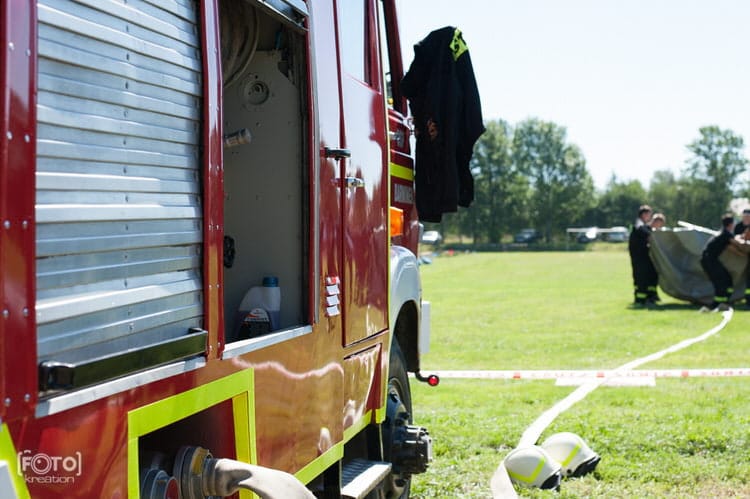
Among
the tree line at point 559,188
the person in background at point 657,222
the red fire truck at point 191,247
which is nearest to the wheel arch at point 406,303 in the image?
the red fire truck at point 191,247

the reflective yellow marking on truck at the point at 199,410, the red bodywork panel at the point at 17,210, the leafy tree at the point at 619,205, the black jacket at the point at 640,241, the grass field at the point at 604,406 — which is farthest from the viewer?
the leafy tree at the point at 619,205

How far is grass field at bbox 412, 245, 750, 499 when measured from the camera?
229 inches

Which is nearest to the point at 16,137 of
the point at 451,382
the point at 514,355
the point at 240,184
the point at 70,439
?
the point at 70,439

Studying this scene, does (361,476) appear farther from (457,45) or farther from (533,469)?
(457,45)

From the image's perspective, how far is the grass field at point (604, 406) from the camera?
229 inches

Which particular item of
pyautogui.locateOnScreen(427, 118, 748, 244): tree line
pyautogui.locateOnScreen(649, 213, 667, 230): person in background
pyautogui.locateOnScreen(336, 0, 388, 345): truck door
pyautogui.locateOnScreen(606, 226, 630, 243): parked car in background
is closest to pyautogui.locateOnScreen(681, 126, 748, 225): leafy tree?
pyautogui.locateOnScreen(427, 118, 748, 244): tree line

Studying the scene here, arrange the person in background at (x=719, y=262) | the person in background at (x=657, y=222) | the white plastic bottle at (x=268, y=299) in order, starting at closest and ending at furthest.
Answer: the white plastic bottle at (x=268, y=299) < the person in background at (x=719, y=262) < the person in background at (x=657, y=222)

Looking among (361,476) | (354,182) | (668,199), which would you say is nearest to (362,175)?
(354,182)

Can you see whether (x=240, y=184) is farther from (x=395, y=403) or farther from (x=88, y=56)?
(x=395, y=403)

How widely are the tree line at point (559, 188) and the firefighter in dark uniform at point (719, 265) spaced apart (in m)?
76.7

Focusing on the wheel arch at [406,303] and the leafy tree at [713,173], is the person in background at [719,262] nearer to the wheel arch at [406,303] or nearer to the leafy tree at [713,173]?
the wheel arch at [406,303]

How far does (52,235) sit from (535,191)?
10492 centimetres

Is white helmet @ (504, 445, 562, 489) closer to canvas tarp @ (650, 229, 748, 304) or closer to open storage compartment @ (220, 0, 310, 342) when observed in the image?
open storage compartment @ (220, 0, 310, 342)

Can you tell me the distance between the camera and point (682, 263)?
727 inches
